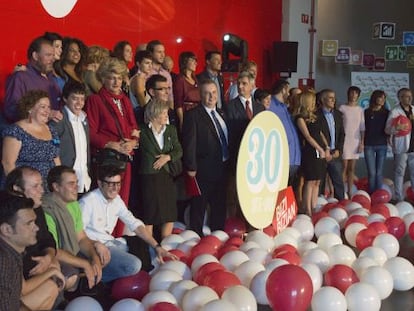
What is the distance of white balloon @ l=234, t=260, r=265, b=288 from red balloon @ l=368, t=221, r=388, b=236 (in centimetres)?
142

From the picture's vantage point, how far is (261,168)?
4.87 m

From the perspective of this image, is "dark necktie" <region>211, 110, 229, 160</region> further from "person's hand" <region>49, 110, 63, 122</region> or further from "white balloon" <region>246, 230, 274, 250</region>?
"person's hand" <region>49, 110, 63, 122</region>

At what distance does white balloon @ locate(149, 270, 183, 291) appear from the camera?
11.9ft

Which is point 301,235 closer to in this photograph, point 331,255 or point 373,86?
point 331,255

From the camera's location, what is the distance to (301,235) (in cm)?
512

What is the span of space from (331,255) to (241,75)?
5.74ft

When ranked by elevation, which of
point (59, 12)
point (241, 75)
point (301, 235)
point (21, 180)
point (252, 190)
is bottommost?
point (301, 235)

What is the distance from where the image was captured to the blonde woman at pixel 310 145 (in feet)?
20.0

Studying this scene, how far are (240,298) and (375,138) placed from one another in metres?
4.46

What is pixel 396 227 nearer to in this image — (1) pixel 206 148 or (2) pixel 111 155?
(1) pixel 206 148

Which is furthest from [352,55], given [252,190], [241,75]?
[252,190]

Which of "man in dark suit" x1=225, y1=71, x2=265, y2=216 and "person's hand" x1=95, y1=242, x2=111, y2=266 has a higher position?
"man in dark suit" x1=225, y1=71, x2=265, y2=216

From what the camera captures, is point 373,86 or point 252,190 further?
point 373,86

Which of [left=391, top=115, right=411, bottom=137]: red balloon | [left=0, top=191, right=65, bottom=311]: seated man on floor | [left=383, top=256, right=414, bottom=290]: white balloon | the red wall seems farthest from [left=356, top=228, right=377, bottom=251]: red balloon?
the red wall
